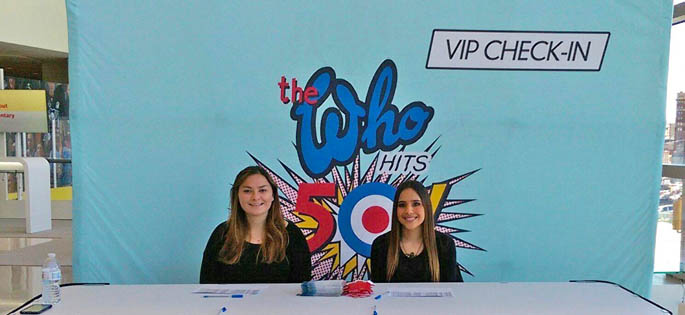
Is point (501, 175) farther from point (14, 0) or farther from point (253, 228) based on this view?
point (14, 0)

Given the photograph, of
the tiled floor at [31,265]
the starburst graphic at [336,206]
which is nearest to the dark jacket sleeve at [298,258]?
the starburst graphic at [336,206]

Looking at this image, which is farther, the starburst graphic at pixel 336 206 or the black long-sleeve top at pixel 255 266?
the starburst graphic at pixel 336 206

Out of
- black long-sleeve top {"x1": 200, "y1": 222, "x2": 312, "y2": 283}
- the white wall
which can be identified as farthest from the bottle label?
the white wall

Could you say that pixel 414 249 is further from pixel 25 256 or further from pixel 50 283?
pixel 25 256

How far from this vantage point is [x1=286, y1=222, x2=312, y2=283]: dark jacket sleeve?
2.73 metres

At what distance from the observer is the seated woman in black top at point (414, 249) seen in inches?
108

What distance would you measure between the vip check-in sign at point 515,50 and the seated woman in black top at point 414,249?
30.6 inches

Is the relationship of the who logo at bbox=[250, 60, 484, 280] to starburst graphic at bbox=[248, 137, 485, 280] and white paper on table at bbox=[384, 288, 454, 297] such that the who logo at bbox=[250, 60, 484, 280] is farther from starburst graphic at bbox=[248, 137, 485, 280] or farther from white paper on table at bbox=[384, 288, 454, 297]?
white paper on table at bbox=[384, 288, 454, 297]

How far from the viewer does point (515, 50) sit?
3.07m

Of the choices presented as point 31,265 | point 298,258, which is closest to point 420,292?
point 298,258

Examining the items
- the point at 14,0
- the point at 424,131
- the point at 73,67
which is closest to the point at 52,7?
the point at 14,0

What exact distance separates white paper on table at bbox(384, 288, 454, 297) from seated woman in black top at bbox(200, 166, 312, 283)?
575mm

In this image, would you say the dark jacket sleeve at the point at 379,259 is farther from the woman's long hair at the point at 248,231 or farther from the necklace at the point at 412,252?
the woman's long hair at the point at 248,231

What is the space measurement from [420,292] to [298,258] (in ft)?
2.20
